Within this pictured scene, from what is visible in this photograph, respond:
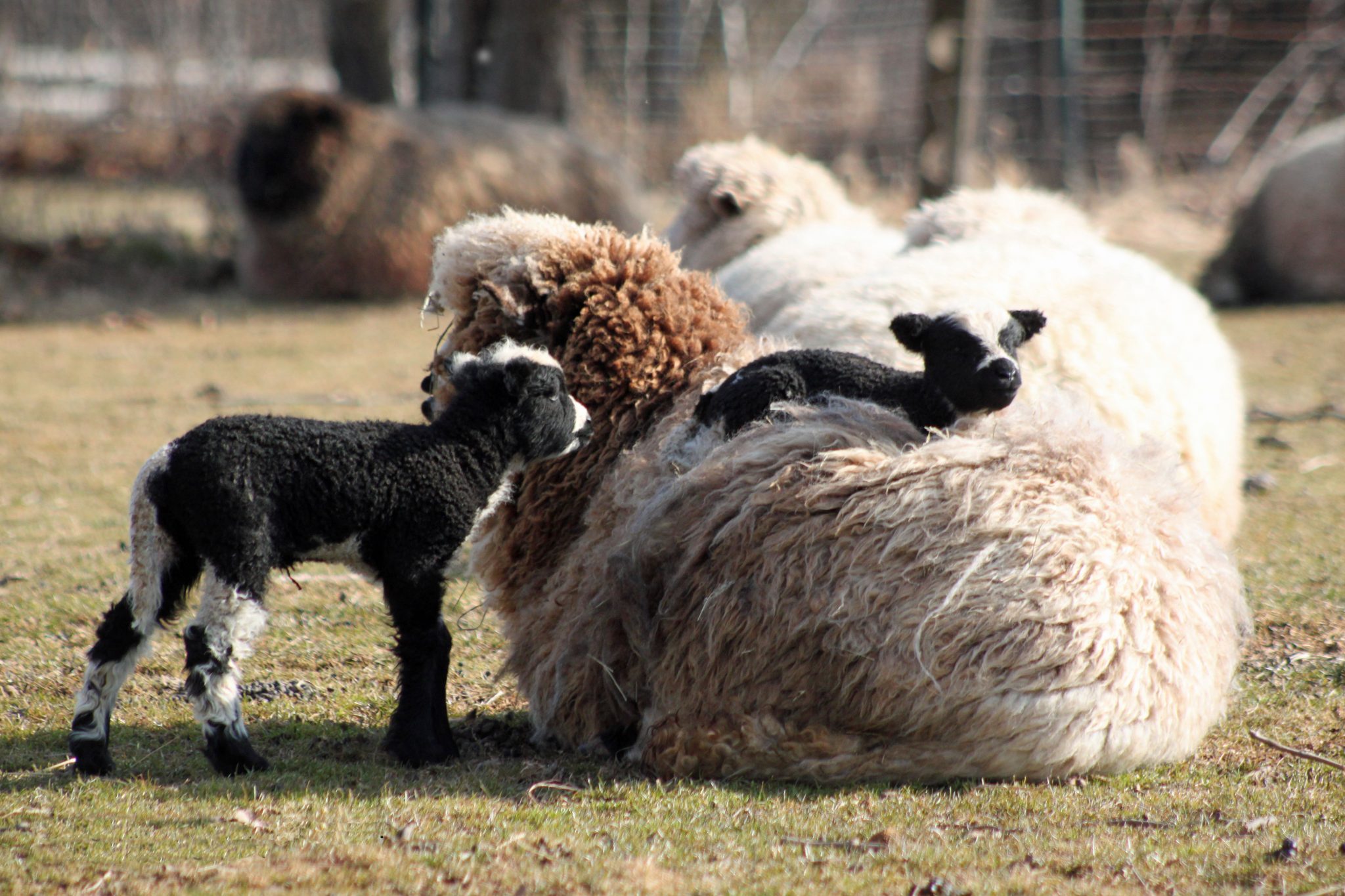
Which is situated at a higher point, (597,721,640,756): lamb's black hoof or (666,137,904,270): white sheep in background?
(666,137,904,270): white sheep in background

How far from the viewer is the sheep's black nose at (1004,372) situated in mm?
3621

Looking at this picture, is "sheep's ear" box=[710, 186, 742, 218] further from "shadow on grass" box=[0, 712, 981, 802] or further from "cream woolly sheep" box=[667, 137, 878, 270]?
"shadow on grass" box=[0, 712, 981, 802]

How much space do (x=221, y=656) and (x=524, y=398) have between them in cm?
101

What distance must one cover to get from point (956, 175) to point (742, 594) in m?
9.24

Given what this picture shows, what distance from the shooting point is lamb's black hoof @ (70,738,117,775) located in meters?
3.30

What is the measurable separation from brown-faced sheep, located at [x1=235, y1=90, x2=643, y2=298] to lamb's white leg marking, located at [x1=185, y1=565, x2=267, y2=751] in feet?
33.5

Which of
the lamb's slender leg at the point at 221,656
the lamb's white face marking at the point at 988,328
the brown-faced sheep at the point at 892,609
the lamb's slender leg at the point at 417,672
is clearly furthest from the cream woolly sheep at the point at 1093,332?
the lamb's slender leg at the point at 221,656

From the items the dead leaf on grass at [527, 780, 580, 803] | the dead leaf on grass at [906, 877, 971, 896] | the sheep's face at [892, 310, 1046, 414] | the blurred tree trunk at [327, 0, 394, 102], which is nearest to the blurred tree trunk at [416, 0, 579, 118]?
the blurred tree trunk at [327, 0, 394, 102]

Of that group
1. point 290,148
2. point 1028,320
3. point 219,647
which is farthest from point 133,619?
point 290,148

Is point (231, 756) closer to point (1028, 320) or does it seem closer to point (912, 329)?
point (912, 329)

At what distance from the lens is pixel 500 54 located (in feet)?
51.1

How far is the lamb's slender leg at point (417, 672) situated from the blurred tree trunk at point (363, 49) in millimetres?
14662

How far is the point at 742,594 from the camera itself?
3.31m

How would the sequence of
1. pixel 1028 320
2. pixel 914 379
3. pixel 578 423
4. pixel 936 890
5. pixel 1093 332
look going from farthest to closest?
pixel 1093 332
pixel 1028 320
pixel 914 379
pixel 578 423
pixel 936 890
